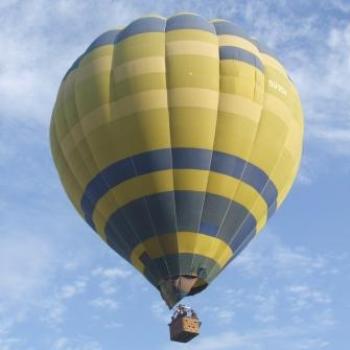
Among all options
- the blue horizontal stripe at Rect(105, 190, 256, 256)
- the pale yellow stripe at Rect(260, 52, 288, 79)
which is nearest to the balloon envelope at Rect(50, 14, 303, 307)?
the blue horizontal stripe at Rect(105, 190, 256, 256)

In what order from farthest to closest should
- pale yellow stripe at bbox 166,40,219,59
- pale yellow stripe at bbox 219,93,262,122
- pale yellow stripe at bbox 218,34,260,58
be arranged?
pale yellow stripe at bbox 218,34,260,58
pale yellow stripe at bbox 166,40,219,59
pale yellow stripe at bbox 219,93,262,122

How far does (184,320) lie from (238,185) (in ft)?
14.1

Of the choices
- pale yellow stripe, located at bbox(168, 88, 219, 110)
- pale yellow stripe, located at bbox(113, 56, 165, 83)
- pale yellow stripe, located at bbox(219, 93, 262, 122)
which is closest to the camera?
pale yellow stripe, located at bbox(168, 88, 219, 110)

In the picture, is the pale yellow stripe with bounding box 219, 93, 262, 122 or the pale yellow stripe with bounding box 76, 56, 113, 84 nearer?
the pale yellow stripe with bounding box 219, 93, 262, 122

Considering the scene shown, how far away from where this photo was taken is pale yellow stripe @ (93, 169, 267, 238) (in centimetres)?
2594

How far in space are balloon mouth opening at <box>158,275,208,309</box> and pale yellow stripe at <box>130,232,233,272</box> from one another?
74 cm

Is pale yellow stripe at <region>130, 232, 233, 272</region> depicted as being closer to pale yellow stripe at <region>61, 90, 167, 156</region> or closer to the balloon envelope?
the balloon envelope

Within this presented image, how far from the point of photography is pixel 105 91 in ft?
88.8

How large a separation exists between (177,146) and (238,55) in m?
3.66

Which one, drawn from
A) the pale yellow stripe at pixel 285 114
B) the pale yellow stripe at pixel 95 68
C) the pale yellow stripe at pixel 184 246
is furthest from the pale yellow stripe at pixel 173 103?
the pale yellow stripe at pixel 184 246

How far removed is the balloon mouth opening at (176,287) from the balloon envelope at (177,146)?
3 cm

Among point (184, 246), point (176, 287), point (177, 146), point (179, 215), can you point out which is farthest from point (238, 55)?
point (176, 287)

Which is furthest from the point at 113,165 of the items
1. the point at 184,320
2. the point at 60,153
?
the point at 184,320

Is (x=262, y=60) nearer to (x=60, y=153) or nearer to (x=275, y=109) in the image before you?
(x=275, y=109)
